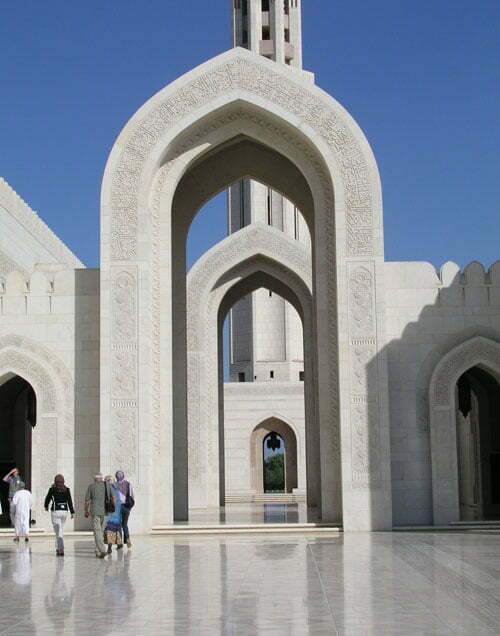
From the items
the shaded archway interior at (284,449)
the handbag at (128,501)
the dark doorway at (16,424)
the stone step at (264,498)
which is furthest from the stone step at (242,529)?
the shaded archway interior at (284,449)

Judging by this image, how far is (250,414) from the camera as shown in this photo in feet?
107

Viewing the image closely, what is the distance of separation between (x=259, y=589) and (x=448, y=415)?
8167mm

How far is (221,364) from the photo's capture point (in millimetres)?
26625

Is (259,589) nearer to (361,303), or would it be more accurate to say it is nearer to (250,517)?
(361,303)

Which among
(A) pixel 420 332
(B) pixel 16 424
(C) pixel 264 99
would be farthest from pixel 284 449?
(C) pixel 264 99

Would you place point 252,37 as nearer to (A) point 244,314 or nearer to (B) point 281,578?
(A) point 244,314


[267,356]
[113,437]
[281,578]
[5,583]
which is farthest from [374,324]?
[267,356]

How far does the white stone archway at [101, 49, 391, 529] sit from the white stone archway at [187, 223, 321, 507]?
7493mm

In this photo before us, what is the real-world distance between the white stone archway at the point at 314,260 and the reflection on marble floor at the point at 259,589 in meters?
2.38

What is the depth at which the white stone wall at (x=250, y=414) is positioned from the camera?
32156mm

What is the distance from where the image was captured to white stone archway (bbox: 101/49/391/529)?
1566cm

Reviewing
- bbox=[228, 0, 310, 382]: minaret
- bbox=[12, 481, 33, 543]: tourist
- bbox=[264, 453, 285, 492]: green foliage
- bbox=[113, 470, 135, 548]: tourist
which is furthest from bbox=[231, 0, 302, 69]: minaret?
bbox=[264, 453, 285, 492]: green foliage

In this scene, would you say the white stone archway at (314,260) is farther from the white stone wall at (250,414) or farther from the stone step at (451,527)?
the white stone wall at (250,414)

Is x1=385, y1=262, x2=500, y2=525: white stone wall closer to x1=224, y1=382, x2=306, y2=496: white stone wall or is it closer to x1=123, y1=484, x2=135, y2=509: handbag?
x1=123, y1=484, x2=135, y2=509: handbag
